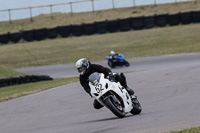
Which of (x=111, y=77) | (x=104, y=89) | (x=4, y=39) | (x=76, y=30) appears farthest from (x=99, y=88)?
(x=4, y=39)

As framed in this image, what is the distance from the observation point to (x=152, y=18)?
3562 centimetres

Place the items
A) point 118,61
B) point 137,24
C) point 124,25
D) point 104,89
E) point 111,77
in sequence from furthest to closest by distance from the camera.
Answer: point 124,25 < point 137,24 < point 118,61 < point 111,77 < point 104,89

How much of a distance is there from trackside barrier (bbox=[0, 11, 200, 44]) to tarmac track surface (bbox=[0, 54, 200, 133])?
18.3 m

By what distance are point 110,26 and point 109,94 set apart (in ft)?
94.1

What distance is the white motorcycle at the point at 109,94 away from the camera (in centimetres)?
824

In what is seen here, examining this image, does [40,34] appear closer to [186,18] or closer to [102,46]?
[102,46]

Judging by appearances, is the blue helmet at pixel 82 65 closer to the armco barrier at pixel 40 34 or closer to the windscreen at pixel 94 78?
the windscreen at pixel 94 78

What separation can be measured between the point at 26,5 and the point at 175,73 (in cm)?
3384

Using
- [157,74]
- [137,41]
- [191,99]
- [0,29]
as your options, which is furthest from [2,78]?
[0,29]

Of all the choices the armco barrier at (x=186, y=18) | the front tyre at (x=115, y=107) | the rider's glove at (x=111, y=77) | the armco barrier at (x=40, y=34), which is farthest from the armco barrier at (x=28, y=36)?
the front tyre at (x=115, y=107)

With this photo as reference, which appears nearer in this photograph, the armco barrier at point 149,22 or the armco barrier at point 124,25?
the armco barrier at point 149,22

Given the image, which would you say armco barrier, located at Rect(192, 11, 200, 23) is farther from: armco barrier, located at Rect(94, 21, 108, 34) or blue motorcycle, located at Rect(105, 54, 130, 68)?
blue motorcycle, located at Rect(105, 54, 130, 68)

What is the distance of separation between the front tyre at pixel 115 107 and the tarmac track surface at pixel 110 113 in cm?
16

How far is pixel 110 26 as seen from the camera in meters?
36.8
